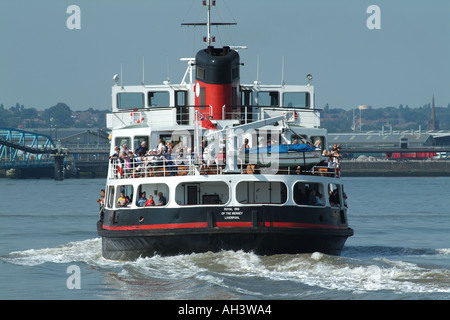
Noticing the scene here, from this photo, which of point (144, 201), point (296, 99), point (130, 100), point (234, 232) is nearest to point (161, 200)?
point (144, 201)

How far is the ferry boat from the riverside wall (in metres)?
118

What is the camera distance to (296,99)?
31.0 metres

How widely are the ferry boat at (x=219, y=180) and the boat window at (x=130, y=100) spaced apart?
912 mm

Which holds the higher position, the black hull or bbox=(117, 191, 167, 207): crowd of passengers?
bbox=(117, 191, 167, 207): crowd of passengers

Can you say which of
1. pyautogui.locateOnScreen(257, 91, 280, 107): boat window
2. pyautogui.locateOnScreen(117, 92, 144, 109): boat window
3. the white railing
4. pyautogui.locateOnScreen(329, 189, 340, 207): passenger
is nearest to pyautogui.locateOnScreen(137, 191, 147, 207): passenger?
the white railing

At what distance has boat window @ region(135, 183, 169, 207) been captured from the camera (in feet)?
82.6

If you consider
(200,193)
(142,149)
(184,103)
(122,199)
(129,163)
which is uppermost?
(184,103)

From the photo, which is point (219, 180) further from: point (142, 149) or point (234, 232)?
point (142, 149)

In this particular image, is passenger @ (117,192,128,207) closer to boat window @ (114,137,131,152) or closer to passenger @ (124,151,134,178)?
passenger @ (124,151,134,178)

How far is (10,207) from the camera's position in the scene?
6112 cm

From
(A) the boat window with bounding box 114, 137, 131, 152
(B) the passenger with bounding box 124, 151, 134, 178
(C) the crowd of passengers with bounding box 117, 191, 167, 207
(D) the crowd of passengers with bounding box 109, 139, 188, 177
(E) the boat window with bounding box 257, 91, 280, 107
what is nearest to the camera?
(C) the crowd of passengers with bounding box 117, 191, 167, 207

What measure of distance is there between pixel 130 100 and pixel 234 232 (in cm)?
888

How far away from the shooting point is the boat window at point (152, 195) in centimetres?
2519

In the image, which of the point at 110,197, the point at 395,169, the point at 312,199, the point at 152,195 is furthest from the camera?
the point at 395,169
